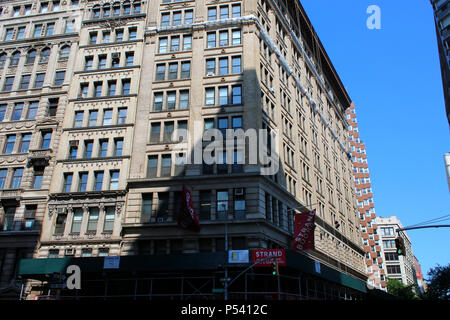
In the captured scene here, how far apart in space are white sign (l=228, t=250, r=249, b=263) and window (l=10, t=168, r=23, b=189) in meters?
25.4

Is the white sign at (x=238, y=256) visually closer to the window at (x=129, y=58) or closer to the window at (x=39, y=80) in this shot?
the window at (x=129, y=58)

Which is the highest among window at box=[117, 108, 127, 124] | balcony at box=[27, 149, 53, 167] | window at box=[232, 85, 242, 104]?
window at box=[232, 85, 242, 104]

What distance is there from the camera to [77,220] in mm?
37562

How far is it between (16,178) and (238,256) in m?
26.9

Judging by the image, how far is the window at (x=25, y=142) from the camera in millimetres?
42719

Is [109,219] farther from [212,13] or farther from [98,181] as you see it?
[212,13]

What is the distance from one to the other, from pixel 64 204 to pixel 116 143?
7950 mm

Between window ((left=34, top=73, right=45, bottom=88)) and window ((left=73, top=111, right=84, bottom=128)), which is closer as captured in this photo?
window ((left=73, top=111, right=84, bottom=128))

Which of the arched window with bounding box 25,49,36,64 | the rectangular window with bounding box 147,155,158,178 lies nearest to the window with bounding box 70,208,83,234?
the rectangular window with bounding box 147,155,158,178

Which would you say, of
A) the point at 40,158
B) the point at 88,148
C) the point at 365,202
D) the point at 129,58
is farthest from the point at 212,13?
the point at 365,202

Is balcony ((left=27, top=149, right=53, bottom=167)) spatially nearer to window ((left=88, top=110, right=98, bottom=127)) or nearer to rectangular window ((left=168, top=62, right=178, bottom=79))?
window ((left=88, top=110, right=98, bottom=127))

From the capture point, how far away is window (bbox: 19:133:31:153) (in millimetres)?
42719

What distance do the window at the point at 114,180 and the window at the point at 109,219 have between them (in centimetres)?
217
